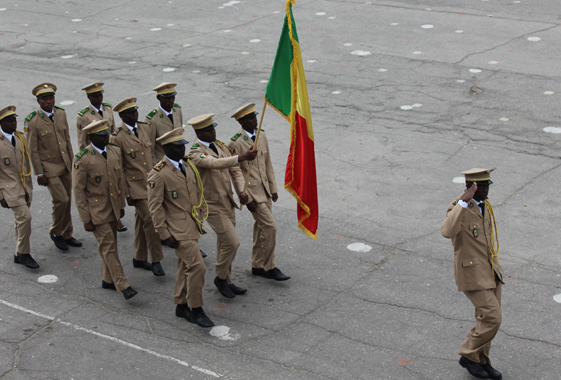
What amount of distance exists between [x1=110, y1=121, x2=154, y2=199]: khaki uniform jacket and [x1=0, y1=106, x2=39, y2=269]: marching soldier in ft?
3.99

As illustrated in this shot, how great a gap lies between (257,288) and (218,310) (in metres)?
0.59

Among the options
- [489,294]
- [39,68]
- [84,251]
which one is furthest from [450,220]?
[39,68]

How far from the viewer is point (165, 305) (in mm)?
7242

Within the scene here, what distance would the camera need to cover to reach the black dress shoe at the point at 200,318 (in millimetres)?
6781

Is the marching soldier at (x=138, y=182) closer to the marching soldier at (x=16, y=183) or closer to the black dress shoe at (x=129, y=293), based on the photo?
the black dress shoe at (x=129, y=293)

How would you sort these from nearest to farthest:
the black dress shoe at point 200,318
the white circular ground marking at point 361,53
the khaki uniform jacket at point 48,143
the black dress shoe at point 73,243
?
the black dress shoe at point 200,318 < the khaki uniform jacket at point 48,143 < the black dress shoe at point 73,243 < the white circular ground marking at point 361,53

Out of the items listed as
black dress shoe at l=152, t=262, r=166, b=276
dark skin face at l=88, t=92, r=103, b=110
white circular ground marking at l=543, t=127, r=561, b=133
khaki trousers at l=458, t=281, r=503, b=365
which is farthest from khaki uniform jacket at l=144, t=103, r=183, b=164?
white circular ground marking at l=543, t=127, r=561, b=133

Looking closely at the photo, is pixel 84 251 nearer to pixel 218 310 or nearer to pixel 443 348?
pixel 218 310

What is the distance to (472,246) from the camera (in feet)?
18.9

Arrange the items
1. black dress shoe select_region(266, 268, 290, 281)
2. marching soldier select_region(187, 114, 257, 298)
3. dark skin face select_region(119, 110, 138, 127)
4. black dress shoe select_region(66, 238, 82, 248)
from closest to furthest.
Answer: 1. marching soldier select_region(187, 114, 257, 298)
2. black dress shoe select_region(266, 268, 290, 281)
3. dark skin face select_region(119, 110, 138, 127)
4. black dress shoe select_region(66, 238, 82, 248)

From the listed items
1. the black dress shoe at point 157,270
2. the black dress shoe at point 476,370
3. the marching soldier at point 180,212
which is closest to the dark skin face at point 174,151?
the marching soldier at point 180,212

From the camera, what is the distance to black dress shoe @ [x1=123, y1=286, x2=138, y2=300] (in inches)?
285

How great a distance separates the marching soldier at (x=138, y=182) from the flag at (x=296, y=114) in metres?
1.98

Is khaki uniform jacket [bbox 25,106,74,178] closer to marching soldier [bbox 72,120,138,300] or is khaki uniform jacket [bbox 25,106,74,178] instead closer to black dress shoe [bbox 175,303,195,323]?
marching soldier [bbox 72,120,138,300]
